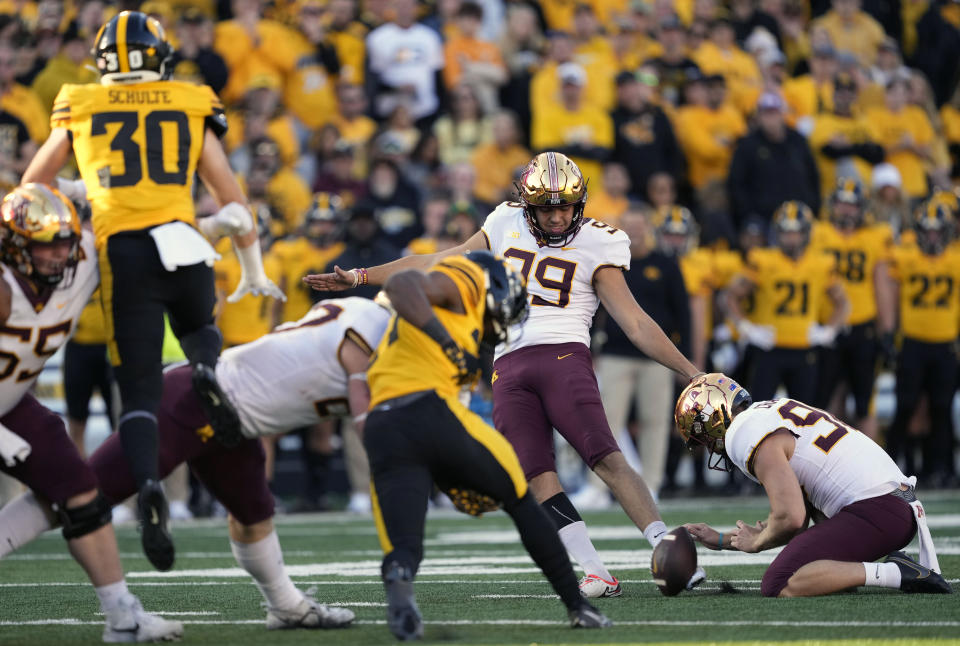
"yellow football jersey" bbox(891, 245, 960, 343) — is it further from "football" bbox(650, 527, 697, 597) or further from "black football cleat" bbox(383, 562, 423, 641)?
"black football cleat" bbox(383, 562, 423, 641)

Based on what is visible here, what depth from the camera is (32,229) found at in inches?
203

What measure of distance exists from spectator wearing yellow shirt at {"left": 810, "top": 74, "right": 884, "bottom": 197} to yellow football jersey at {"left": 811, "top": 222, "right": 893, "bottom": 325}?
168cm

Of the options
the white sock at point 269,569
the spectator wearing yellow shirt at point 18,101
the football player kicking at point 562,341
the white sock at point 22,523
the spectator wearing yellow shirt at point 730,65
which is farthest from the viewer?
the spectator wearing yellow shirt at point 730,65

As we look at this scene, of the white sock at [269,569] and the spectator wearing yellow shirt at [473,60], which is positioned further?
the spectator wearing yellow shirt at [473,60]

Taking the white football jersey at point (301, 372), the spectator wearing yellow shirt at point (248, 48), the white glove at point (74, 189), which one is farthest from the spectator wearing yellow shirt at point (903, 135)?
the white football jersey at point (301, 372)

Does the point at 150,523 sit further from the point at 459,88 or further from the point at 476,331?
the point at 459,88

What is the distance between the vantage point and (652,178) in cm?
1364

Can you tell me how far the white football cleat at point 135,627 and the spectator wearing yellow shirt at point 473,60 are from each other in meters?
9.68

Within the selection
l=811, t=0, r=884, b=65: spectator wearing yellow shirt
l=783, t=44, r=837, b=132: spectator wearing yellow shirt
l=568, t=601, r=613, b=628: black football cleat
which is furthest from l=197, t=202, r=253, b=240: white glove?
l=811, t=0, r=884, b=65: spectator wearing yellow shirt

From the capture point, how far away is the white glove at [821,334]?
12.8 meters

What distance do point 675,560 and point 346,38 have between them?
9.29m

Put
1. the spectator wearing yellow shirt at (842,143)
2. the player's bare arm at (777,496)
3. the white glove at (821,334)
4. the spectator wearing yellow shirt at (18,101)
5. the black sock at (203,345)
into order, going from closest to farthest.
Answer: the black sock at (203,345) → the player's bare arm at (777,496) → the spectator wearing yellow shirt at (18,101) → the white glove at (821,334) → the spectator wearing yellow shirt at (842,143)

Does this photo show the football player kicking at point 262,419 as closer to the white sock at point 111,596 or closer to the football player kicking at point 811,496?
the white sock at point 111,596

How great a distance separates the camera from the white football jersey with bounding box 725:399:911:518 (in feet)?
20.9
